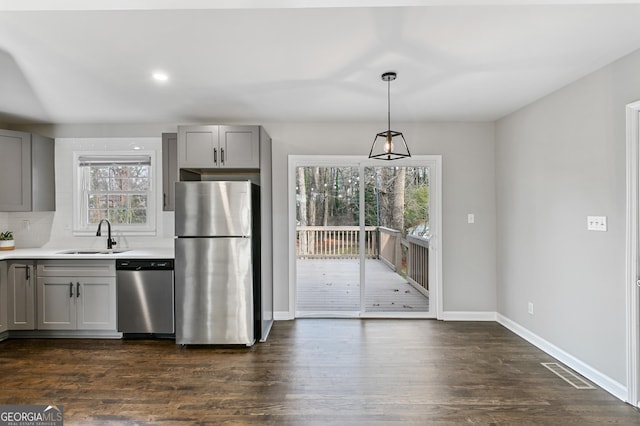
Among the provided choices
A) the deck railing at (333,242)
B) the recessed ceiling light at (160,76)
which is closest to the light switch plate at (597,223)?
the deck railing at (333,242)

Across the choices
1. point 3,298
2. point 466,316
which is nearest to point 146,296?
point 3,298

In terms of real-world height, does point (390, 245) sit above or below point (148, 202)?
below

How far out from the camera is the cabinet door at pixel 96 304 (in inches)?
141

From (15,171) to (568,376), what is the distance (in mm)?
5849

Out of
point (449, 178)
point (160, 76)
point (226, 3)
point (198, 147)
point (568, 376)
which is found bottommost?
point (568, 376)

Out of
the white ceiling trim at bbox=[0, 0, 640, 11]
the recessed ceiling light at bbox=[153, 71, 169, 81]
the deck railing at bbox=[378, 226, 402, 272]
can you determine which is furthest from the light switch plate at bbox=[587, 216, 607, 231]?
the recessed ceiling light at bbox=[153, 71, 169, 81]

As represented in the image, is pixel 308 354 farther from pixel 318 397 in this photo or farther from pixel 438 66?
pixel 438 66

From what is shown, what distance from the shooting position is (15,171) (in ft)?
12.4

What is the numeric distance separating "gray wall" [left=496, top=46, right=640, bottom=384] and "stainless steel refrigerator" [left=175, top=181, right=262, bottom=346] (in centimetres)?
287

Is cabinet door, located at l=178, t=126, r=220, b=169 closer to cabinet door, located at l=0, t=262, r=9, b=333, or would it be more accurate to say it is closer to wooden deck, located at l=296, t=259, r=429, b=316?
wooden deck, located at l=296, t=259, r=429, b=316

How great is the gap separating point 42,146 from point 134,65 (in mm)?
2391

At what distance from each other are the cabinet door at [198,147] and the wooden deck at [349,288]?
5.46 ft

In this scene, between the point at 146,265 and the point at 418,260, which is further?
the point at 418,260

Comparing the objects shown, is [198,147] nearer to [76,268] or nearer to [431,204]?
[76,268]
